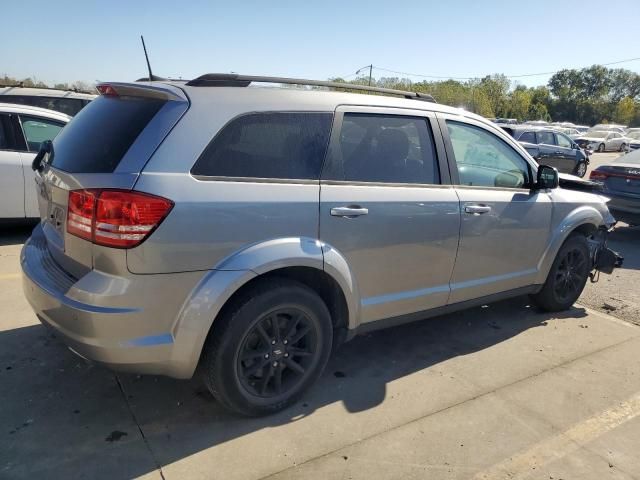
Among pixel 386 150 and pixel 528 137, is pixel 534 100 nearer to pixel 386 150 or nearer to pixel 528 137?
pixel 528 137

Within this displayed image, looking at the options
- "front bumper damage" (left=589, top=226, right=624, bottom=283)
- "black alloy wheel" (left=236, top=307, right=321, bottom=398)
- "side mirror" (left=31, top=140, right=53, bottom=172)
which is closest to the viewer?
"black alloy wheel" (left=236, top=307, right=321, bottom=398)

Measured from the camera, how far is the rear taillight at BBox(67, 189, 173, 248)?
2.32m

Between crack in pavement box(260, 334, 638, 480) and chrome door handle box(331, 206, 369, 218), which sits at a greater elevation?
chrome door handle box(331, 206, 369, 218)

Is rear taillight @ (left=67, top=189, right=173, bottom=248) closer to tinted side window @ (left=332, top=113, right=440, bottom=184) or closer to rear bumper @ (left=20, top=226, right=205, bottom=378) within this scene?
rear bumper @ (left=20, top=226, right=205, bottom=378)

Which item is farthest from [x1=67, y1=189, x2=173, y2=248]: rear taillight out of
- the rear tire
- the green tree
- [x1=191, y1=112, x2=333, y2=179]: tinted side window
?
the green tree

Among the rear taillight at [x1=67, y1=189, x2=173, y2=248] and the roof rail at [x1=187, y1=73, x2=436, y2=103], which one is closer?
the rear taillight at [x1=67, y1=189, x2=173, y2=248]

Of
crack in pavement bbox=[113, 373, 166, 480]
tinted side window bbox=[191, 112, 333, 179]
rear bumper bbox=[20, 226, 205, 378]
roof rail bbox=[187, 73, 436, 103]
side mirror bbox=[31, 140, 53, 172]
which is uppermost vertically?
roof rail bbox=[187, 73, 436, 103]

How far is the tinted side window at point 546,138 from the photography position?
16016mm

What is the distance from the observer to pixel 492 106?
214 feet

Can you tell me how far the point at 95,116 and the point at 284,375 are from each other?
1863 millimetres

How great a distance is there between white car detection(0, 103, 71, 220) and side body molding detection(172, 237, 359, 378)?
4.52 metres

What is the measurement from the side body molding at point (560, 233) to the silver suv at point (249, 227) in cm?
81

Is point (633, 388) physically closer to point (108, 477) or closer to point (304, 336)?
point (304, 336)

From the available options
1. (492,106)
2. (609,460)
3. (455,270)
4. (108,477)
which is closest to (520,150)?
(455,270)
